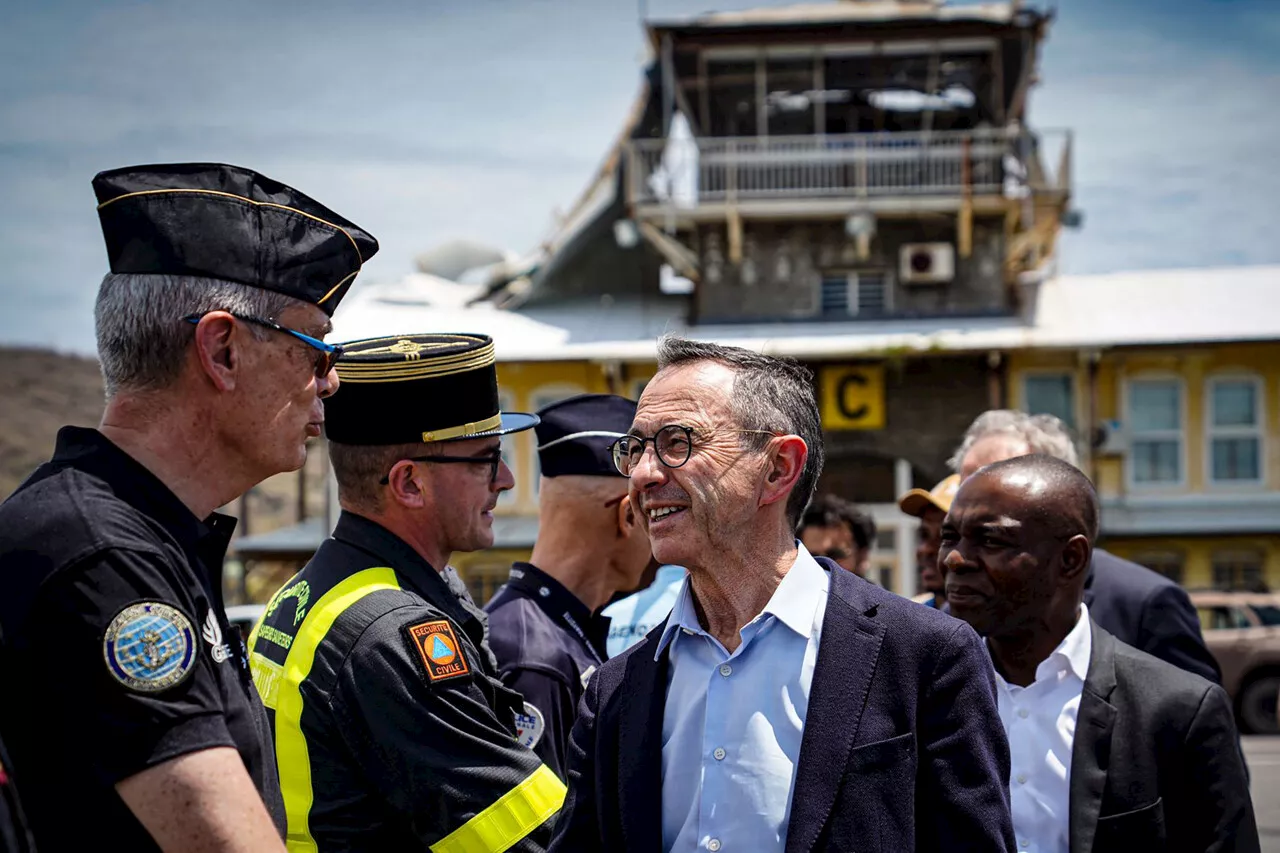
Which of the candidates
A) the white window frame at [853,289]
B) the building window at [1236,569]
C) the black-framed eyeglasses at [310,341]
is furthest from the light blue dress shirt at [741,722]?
the building window at [1236,569]

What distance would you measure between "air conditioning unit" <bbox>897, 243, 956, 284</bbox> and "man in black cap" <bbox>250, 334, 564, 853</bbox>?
18.6m

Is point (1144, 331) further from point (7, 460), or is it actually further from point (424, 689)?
point (7, 460)

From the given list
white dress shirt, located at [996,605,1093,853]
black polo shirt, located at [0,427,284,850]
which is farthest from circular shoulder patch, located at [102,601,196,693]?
white dress shirt, located at [996,605,1093,853]

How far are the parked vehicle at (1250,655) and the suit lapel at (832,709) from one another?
14738 mm

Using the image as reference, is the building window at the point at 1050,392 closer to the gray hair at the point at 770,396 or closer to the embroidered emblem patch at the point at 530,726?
the embroidered emblem patch at the point at 530,726

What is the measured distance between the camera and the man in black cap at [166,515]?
1.87 meters

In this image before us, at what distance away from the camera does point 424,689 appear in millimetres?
2666

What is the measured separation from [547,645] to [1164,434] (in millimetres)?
19127

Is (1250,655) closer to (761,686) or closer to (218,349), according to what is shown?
(761,686)

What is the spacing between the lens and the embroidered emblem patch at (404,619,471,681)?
2.69 m

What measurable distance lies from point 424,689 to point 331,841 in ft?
1.32

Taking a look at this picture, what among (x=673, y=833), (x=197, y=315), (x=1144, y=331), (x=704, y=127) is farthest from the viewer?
(x=704, y=127)

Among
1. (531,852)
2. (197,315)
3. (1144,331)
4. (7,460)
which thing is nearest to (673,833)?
(531,852)

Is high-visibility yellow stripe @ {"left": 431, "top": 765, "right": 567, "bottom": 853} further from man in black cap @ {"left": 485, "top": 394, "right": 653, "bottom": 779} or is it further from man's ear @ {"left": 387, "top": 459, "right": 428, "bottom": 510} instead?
man's ear @ {"left": 387, "top": 459, "right": 428, "bottom": 510}
